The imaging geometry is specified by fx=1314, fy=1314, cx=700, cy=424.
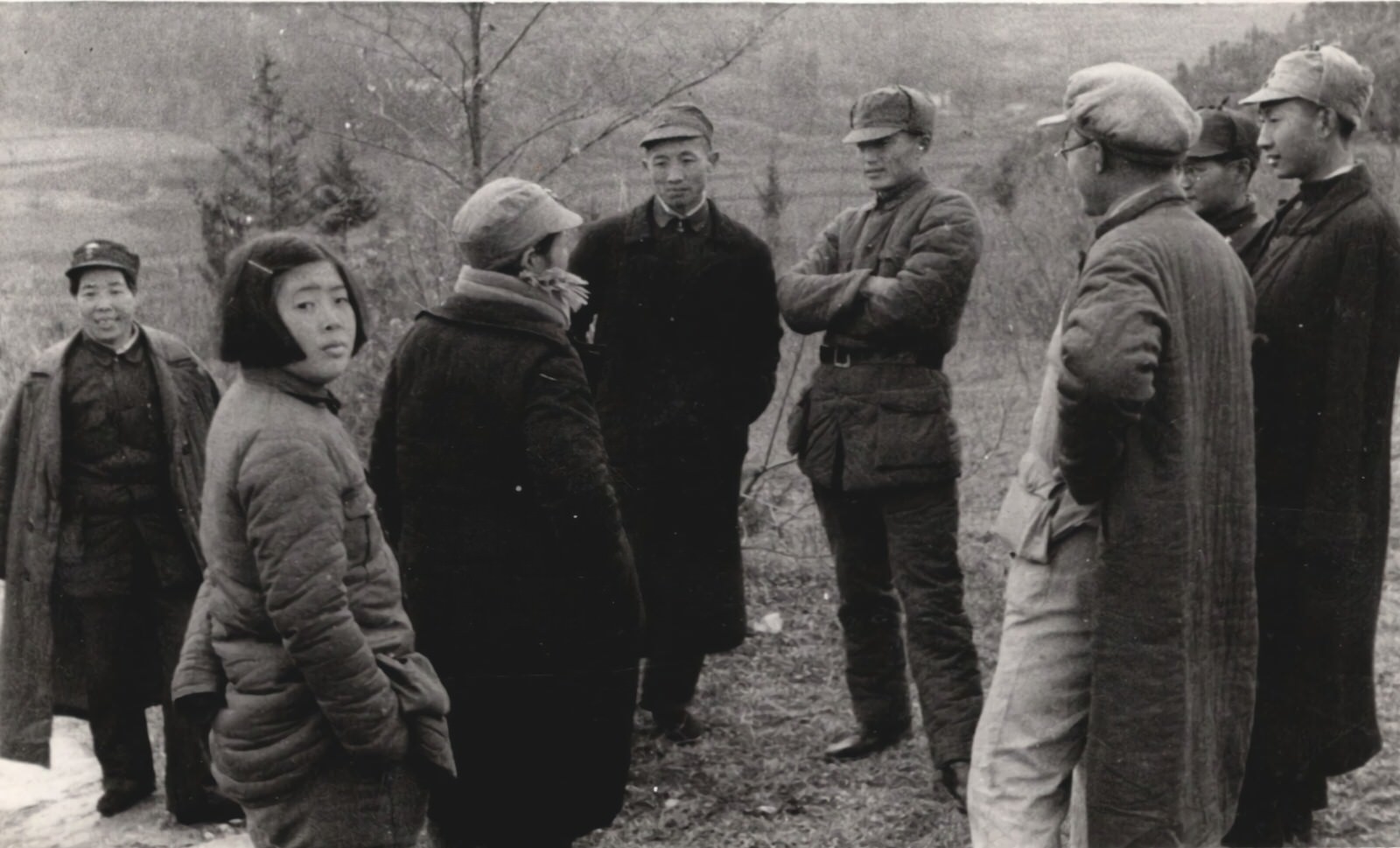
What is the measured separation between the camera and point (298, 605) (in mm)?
2623

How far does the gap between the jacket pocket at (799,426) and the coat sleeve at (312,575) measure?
94.3 inches

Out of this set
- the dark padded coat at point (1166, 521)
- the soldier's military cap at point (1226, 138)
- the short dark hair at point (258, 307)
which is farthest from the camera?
the soldier's military cap at point (1226, 138)

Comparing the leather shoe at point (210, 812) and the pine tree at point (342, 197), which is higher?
the pine tree at point (342, 197)

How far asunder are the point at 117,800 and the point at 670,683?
7.22ft

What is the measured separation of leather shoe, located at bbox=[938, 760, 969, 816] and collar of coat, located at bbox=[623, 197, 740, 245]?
6.87 feet

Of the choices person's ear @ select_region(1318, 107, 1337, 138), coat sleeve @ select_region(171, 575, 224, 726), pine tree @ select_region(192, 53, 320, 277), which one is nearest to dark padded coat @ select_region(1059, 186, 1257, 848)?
person's ear @ select_region(1318, 107, 1337, 138)

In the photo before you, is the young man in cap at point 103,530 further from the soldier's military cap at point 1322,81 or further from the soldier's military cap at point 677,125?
the soldier's military cap at point 1322,81

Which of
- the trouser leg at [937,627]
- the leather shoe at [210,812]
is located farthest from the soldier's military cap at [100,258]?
the trouser leg at [937,627]

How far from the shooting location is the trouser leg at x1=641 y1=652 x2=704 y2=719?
527 centimetres

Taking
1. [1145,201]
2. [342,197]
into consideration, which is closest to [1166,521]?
[1145,201]

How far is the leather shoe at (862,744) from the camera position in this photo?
494cm

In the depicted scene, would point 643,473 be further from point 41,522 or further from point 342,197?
point 342,197

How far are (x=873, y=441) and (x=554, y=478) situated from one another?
5.27ft

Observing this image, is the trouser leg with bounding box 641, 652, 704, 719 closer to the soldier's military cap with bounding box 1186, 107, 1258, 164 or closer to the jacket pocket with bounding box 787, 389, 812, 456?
the jacket pocket with bounding box 787, 389, 812, 456
